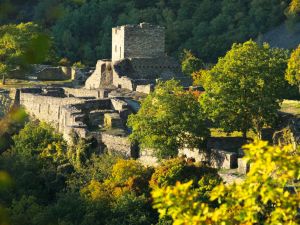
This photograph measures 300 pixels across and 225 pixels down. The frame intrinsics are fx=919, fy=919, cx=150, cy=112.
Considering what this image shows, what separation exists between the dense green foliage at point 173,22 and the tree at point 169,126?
37.8 metres

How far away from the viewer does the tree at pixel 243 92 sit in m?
33.2

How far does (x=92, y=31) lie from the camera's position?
78.2 m

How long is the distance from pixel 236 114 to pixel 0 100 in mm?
15011

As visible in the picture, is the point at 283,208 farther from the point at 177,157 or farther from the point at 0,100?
the point at 0,100

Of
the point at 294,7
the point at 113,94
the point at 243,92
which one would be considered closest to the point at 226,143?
the point at 243,92

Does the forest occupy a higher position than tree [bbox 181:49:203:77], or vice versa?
tree [bbox 181:49:203:77]

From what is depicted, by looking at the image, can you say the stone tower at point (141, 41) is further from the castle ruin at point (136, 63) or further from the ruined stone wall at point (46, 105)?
the ruined stone wall at point (46, 105)

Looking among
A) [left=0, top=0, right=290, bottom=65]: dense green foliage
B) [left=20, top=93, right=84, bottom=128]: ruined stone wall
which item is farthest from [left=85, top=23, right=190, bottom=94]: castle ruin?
[left=0, top=0, right=290, bottom=65]: dense green foliage

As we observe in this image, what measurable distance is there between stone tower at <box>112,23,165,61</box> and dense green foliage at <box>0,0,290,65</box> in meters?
19.0

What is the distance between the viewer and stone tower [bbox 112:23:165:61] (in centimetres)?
5150

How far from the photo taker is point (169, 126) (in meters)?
32.3

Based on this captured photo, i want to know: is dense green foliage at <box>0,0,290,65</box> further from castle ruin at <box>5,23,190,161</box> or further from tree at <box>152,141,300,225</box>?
tree at <box>152,141,300,225</box>

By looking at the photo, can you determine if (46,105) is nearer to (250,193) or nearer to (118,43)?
(118,43)

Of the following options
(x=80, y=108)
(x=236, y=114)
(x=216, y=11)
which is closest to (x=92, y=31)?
(x=216, y=11)
